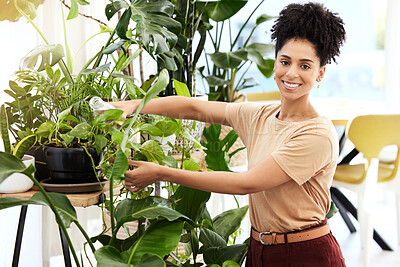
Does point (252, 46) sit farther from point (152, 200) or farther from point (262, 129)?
point (152, 200)

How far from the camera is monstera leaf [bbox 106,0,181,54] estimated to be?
4.34ft

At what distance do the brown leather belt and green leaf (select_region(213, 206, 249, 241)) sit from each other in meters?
0.19

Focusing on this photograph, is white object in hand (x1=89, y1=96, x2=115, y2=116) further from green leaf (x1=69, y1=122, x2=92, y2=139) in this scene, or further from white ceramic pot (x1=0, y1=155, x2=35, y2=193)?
white ceramic pot (x1=0, y1=155, x2=35, y2=193)

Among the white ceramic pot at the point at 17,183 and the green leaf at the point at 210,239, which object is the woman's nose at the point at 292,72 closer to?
the green leaf at the point at 210,239

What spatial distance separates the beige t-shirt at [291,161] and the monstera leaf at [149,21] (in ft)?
1.02

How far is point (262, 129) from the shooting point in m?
1.38

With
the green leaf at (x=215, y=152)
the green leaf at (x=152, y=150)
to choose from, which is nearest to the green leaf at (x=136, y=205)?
the green leaf at (x=152, y=150)

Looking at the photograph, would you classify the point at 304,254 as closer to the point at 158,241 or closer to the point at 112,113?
the point at 158,241

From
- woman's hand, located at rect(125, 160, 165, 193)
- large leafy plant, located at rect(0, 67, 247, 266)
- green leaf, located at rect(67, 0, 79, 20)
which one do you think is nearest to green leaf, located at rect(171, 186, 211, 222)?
large leafy plant, located at rect(0, 67, 247, 266)

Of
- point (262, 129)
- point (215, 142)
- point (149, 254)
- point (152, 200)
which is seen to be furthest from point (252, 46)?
point (149, 254)

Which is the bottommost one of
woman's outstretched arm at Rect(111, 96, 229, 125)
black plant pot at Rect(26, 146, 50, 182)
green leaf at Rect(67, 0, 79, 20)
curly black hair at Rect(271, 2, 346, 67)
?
black plant pot at Rect(26, 146, 50, 182)

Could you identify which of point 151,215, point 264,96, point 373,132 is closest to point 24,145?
point 151,215

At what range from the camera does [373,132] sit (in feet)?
9.27

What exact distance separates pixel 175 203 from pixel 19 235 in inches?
27.4
